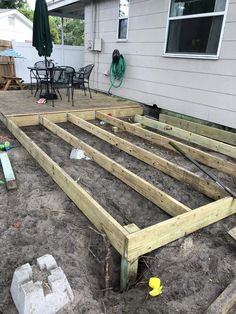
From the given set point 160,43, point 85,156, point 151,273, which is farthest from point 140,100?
point 151,273

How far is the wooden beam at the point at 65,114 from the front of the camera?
15.2ft

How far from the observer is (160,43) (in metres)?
5.23

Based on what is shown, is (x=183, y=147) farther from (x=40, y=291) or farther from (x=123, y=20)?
(x=123, y=20)

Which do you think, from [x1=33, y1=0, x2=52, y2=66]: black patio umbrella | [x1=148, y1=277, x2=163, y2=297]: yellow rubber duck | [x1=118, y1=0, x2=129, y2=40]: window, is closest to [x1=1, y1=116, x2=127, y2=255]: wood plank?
[x1=148, y1=277, x2=163, y2=297]: yellow rubber duck

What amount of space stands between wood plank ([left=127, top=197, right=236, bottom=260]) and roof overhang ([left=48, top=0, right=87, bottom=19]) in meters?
7.46

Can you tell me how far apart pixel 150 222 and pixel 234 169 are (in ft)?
4.48

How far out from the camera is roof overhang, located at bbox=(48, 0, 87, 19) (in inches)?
→ 310

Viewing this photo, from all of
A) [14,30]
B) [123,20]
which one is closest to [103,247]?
[123,20]

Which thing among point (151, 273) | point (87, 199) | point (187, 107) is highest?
point (187, 107)

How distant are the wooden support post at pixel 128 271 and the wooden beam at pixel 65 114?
11.9ft

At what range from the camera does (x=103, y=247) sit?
201cm

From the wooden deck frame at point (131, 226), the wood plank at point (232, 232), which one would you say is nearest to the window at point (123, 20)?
the wooden deck frame at point (131, 226)

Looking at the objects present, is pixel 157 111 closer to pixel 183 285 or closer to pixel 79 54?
pixel 183 285

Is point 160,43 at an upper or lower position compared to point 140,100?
upper
